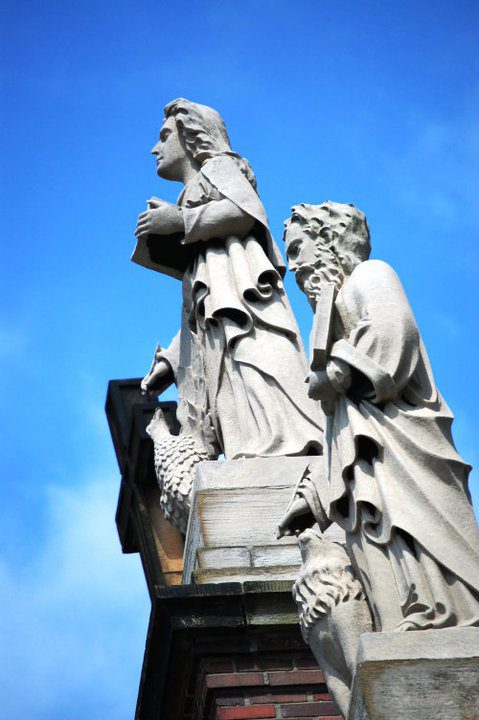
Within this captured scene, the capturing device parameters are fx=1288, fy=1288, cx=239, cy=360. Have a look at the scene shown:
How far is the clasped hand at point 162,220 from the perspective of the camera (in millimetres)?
9828

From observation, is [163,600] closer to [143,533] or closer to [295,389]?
[295,389]

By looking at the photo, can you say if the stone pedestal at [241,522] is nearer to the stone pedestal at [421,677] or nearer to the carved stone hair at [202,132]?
the stone pedestal at [421,677]

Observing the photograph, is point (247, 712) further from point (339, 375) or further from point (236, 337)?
point (236, 337)

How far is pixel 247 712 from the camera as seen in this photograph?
716 centimetres

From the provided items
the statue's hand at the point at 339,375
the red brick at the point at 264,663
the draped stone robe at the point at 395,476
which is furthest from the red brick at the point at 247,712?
the statue's hand at the point at 339,375

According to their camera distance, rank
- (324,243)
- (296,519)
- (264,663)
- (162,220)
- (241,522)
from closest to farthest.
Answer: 1. (296,519)
2. (324,243)
3. (264,663)
4. (241,522)
5. (162,220)

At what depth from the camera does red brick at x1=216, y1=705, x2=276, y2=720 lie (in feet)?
23.4

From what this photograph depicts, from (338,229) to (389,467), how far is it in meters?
1.56

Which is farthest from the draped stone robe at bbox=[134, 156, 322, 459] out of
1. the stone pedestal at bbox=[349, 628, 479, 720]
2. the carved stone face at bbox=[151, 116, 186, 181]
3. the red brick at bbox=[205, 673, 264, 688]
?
the stone pedestal at bbox=[349, 628, 479, 720]

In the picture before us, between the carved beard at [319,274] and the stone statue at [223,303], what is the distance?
7.37 ft

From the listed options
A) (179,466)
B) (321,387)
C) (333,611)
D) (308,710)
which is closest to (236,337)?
(179,466)

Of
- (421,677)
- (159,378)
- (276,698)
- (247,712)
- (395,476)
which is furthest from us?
(159,378)

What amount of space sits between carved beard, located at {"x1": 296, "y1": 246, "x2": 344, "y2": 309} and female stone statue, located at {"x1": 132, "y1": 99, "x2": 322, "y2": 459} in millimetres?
2257

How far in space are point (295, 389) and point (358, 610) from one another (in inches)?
141
